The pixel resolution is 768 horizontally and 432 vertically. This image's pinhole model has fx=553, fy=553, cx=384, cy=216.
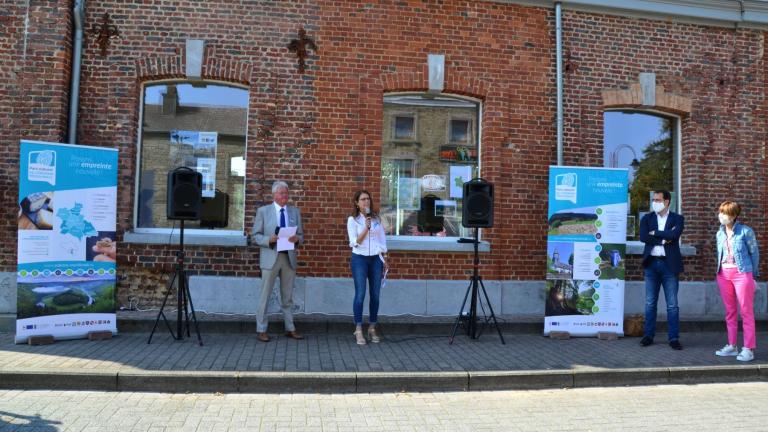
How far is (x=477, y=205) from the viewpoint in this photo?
7418mm

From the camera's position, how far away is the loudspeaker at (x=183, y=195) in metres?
6.91

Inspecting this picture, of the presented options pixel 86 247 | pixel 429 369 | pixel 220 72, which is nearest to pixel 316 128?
pixel 220 72

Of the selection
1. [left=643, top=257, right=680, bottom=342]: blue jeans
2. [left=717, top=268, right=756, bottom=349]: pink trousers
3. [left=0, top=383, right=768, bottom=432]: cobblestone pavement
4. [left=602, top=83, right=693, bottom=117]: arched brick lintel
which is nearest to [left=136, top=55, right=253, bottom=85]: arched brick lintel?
[left=0, top=383, right=768, bottom=432]: cobblestone pavement

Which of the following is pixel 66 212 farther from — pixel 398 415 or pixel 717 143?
pixel 717 143

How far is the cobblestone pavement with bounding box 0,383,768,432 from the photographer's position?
14.7ft

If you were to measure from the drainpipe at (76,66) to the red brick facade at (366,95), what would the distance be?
109 millimetres

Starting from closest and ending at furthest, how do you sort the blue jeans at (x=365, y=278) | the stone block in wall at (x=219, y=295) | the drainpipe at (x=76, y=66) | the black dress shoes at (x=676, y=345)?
the blue jeans at (x=365, y=278), the black dress shoes at (x=676, y=345), the drainpipe at (x=76, y=66), the stone block in wall at (x=219, y=295)

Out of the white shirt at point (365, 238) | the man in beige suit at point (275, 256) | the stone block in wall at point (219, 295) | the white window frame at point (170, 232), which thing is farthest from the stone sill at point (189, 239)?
the white shirt at point (365, 238)

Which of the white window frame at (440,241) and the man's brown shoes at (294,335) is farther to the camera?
the white window frame at (440,241)

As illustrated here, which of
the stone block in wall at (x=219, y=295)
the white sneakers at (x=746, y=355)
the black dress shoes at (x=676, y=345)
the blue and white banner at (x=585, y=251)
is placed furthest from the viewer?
the stone block in wall at (x=219, y=295)

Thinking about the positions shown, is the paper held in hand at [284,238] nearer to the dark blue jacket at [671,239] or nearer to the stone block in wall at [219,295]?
the stone block in wall at [219,295]

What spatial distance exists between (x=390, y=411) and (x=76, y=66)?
696cm

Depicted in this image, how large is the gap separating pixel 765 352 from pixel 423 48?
255 inches

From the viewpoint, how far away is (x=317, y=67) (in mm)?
8664
